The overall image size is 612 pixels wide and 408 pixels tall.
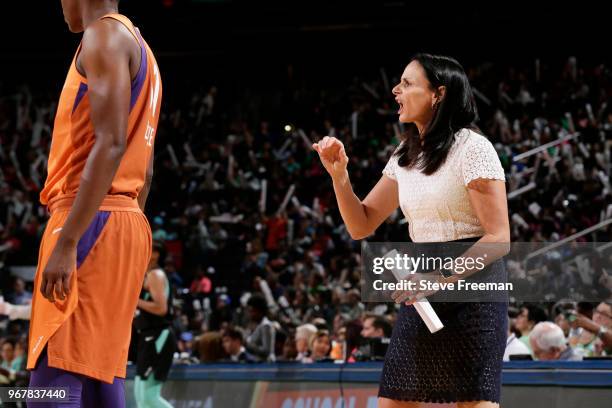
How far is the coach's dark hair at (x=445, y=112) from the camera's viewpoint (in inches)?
124

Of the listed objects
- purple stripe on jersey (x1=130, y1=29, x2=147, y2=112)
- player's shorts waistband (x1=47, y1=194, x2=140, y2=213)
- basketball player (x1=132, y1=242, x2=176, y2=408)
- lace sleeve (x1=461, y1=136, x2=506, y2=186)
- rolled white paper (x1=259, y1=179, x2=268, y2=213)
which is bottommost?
basketball player (x1=132, y1=242, x2=176, y2=408)

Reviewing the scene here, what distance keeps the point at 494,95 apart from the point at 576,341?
11145 millimetres

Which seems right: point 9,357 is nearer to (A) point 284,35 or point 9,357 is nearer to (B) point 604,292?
(B) point 604,292

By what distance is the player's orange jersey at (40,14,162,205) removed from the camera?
2.62 m

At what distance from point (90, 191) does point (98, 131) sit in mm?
173

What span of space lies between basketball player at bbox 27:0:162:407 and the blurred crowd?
3834 mm

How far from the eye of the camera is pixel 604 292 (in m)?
4.17

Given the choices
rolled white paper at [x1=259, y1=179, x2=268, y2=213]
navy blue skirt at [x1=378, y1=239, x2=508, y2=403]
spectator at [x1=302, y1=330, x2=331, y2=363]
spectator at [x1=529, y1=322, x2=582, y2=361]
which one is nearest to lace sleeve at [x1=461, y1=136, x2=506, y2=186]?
navy blue skirt at [x1=378, y1=239, x2=508, y2=403]

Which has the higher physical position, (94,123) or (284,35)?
(284,35)

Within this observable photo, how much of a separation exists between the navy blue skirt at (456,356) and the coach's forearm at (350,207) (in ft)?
1.49

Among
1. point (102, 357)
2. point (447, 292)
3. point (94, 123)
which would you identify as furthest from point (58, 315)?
point (447, 292)

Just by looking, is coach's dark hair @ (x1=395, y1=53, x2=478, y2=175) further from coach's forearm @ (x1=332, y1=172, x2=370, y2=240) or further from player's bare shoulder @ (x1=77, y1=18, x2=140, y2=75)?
player's bare shoulder @ (x1=77, y1=18, x2=140, y2=75)

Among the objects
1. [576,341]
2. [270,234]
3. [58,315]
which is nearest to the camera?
[58,315]

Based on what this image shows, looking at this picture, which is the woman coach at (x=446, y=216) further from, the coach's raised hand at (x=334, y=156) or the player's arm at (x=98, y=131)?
the player's arm at (x=98, y=131)
